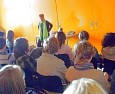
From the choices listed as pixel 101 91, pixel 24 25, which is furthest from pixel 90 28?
pixel 101 91

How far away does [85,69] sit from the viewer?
9.04 ft

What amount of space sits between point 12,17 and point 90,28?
11.8 feet

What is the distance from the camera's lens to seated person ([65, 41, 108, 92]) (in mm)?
2738

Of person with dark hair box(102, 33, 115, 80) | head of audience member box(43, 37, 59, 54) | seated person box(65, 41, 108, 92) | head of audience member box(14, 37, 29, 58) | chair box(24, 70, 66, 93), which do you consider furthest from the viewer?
person with dark hair box(102, 33, 115, 80)

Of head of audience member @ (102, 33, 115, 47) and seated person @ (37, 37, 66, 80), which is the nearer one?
seated person @ (37, 37, 66, 80)

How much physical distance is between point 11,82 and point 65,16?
6.15m

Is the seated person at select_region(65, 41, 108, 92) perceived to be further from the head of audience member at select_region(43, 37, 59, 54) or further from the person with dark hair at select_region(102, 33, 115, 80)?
the person with dark hair at select_region(102, 33, 115, 80)

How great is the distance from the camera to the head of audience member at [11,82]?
2.01 m

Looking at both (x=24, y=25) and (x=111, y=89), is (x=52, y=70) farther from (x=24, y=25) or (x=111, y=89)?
(x=24, y=25)

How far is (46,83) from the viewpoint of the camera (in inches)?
125

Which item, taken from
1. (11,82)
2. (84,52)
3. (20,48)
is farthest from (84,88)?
(20,48)

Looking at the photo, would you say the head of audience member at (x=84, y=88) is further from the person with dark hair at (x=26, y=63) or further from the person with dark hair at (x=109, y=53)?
the person with dark hair at (x=109, y=53)

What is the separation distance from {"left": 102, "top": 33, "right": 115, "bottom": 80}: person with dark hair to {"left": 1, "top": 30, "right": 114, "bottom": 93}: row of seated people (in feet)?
3.22

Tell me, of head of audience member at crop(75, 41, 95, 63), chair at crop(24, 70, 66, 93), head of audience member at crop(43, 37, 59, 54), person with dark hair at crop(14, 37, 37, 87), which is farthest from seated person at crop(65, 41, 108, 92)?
person with dark hair at crop(14, 37, 37, 87)
